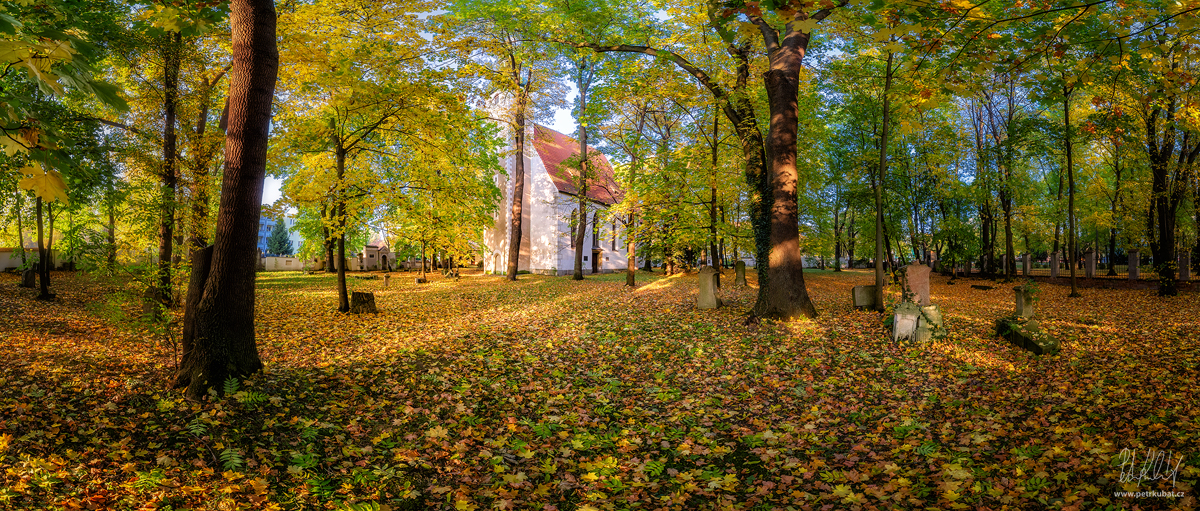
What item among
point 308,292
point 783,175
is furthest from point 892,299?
point 308,292

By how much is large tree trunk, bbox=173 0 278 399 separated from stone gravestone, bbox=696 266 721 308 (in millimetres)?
9048

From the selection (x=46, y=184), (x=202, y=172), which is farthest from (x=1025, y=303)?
(x=202, y=172)

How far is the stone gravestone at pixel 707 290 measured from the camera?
479 inches

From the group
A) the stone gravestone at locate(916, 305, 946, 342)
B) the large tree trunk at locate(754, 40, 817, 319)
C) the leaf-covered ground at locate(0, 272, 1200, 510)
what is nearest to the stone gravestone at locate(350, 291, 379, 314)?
the leaf-covered ground at locate(0, 272, 1200, 510)

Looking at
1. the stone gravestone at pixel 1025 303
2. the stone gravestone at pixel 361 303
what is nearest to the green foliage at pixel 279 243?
the stone gravestone at pixel 361 303

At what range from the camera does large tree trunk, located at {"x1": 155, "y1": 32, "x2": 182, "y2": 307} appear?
11.8 m

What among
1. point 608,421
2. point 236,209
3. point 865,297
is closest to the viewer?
point 236,209

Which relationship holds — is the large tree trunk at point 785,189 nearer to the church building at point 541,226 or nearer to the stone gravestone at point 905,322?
the stone gravestone at point 905,322

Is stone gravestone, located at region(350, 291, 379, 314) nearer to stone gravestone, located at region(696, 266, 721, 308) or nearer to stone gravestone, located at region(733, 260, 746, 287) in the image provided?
stone gravestone, located at region(696, 266, 721, 308)

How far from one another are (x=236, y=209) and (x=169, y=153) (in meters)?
10.2

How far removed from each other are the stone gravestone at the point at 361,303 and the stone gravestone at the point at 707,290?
8.31 metres

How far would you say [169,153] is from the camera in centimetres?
1290

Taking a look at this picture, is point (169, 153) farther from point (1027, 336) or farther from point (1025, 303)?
point (1025, 303)

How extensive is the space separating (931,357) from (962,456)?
372 centimetres
